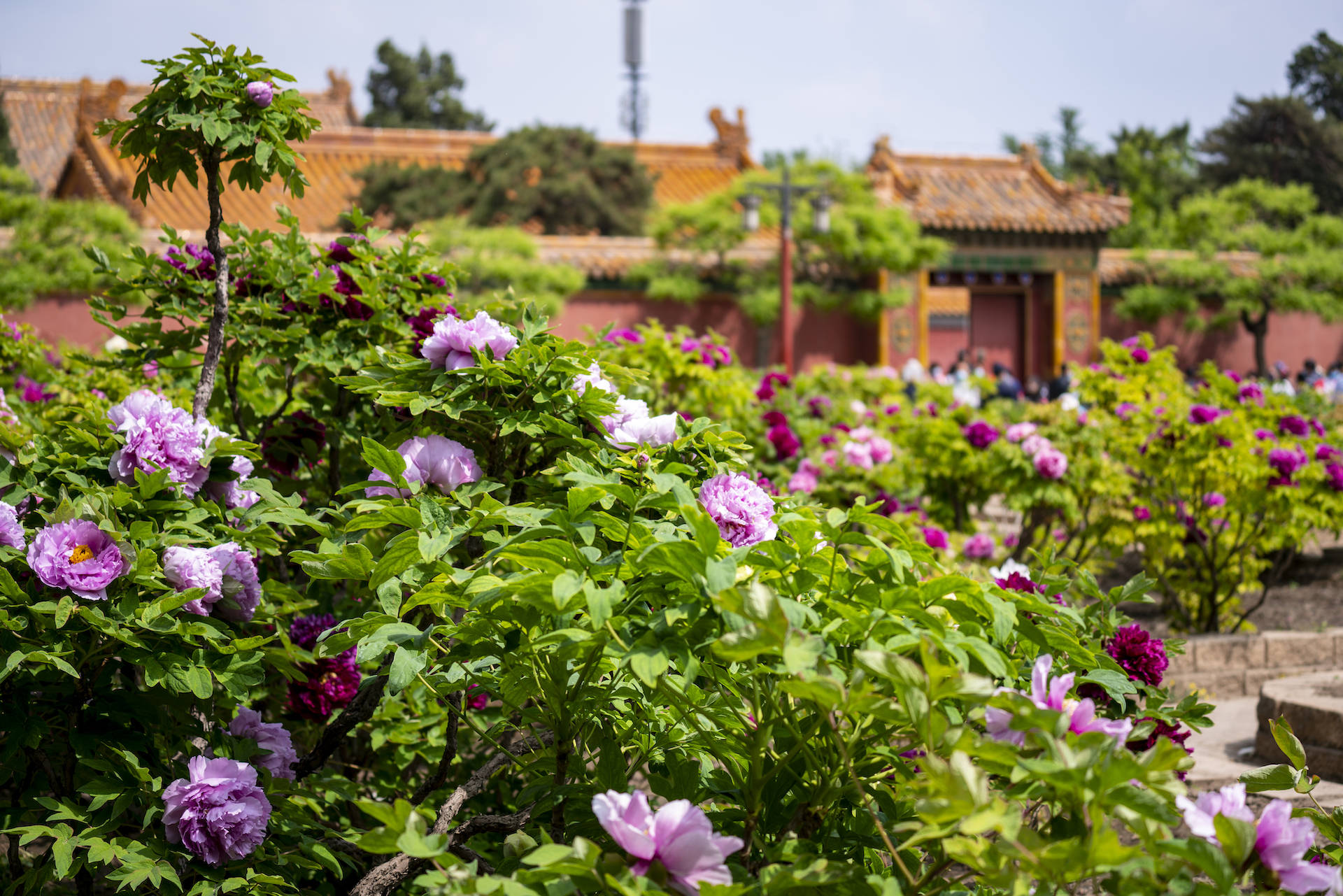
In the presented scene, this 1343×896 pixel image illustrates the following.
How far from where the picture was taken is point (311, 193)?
2044cm

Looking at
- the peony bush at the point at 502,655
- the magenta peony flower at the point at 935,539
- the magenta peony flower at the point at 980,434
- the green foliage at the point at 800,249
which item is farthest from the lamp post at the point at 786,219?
the peony bush at the point at 502,655

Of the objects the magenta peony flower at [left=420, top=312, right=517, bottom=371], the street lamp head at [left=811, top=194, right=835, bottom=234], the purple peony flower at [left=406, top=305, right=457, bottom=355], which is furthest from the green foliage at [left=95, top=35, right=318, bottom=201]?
the street lamp head at [left=811, top=194, right=835, bottom=234]

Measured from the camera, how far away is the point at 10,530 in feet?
5.76

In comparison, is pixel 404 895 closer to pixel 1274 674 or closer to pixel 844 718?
pixel 844 718

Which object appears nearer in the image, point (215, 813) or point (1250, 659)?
point (215, 813)

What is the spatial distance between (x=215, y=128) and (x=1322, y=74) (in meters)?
41.2

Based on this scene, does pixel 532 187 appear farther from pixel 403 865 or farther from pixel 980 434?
pixel 403 865

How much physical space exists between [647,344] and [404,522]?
12.5ft

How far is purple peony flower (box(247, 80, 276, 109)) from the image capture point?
2.15 meters

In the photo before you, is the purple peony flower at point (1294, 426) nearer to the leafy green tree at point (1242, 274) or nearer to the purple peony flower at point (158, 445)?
the purple peony flower at point (158, 445)

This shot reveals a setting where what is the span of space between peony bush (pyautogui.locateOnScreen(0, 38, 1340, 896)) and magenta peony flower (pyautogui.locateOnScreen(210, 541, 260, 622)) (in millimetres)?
10

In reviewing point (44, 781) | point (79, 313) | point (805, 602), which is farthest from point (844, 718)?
point (79, 313)

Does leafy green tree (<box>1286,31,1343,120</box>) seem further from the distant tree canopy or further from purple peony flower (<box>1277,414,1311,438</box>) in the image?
purple peony flower (<box>1277,414,1311,438</box>)

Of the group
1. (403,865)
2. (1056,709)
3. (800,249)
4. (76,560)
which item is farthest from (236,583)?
(800,249)
